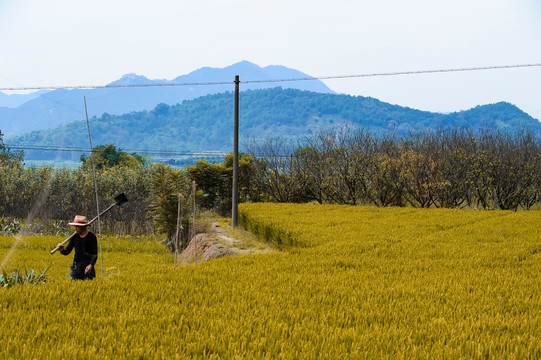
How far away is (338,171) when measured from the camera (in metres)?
17.8

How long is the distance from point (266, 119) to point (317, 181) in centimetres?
17137

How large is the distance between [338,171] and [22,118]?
18974 centimetres

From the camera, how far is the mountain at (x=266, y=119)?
164m

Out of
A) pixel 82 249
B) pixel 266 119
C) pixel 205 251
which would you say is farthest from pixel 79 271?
pixel 266 119

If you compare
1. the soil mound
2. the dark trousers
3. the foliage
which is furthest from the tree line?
the dark trousers

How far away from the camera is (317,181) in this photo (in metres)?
18.2

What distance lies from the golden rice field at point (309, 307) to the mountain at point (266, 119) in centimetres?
15588

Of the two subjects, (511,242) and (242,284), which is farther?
(511,242)

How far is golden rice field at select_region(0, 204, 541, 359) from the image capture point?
3260 millimetres

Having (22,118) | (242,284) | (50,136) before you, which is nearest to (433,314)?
(242,284)

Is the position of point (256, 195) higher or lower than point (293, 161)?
lower

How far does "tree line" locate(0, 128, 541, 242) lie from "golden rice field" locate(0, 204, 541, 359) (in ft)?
28.0

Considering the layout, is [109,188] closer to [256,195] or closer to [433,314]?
[256,195]

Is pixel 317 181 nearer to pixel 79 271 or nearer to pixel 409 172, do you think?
pixel 409 172
